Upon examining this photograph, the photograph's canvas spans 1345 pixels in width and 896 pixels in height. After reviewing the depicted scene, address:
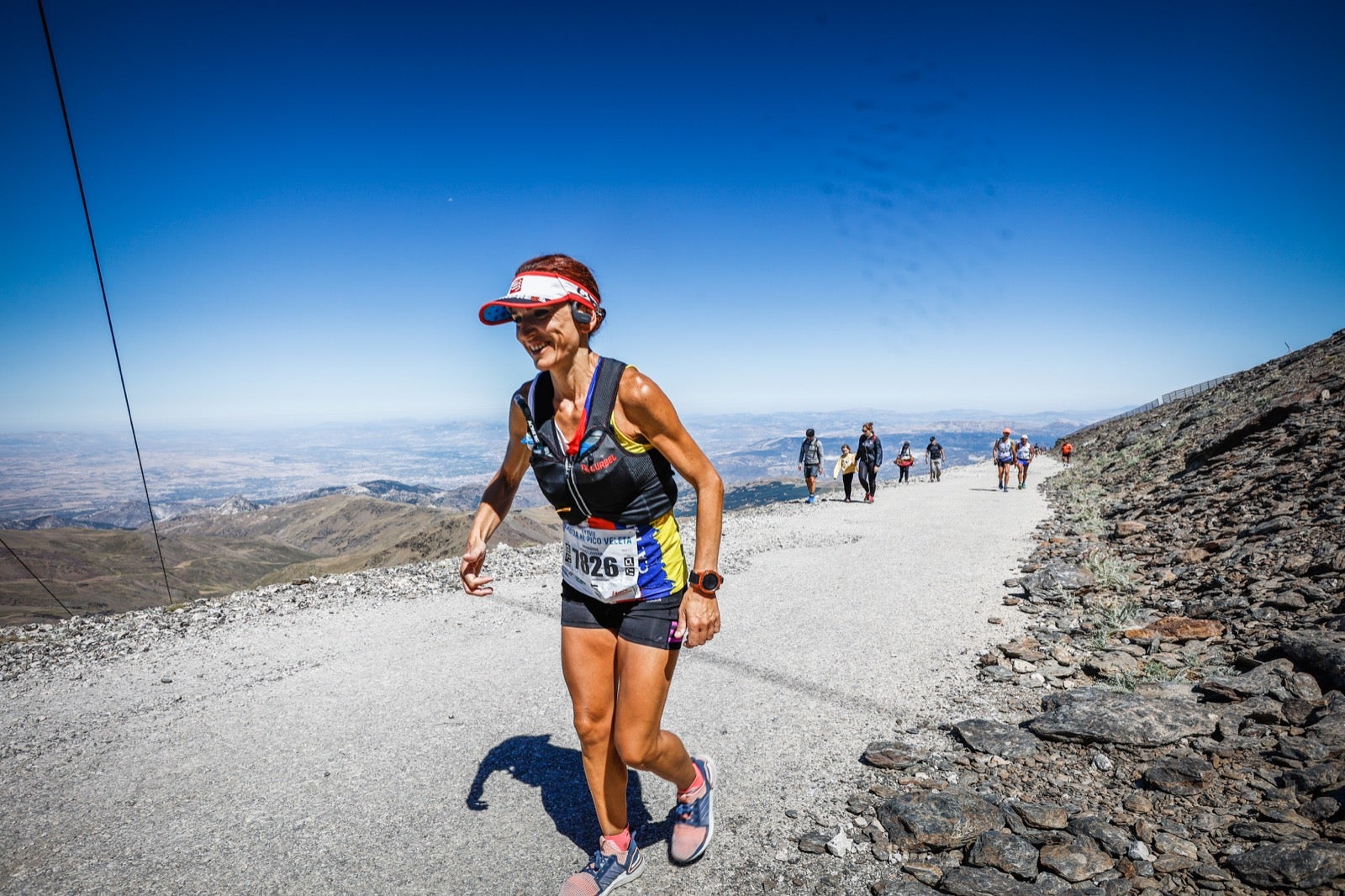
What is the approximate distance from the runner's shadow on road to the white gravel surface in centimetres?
2

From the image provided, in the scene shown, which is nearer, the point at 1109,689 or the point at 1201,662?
the point at 1109,689

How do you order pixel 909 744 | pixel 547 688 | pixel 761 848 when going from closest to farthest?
pixel 761 848, pixel 909 744, pixel 547 688

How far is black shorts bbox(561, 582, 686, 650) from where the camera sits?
2.84 meters

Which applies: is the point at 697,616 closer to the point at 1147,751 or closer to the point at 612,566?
the point at 612,566

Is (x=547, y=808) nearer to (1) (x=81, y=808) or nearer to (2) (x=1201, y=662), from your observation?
(1) (x=81, y=808)

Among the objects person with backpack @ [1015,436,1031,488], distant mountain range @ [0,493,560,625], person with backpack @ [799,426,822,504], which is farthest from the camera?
distant mountain range @ [0,493,560,625]

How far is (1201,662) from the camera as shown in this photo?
5156 mm

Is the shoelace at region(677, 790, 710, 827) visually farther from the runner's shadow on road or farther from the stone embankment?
the stone embankment

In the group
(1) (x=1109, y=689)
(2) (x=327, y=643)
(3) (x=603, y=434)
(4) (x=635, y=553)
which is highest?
(3) (x=603, y=434)

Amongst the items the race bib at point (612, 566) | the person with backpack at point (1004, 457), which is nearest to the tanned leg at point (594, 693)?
the race bib at point (612, 566)

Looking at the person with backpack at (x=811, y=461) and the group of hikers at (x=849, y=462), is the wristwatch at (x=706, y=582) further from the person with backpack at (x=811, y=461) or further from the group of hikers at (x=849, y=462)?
the person with backpack at (x=811, y=461)

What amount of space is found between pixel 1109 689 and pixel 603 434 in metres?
4.65

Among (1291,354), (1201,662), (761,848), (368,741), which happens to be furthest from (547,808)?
(1291,354)

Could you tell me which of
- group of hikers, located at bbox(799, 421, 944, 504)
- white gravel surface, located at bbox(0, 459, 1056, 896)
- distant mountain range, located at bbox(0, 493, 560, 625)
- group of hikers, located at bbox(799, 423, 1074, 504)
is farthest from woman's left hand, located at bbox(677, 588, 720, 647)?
distant mountain range, located at bbox(0, 493, 560, 625)
